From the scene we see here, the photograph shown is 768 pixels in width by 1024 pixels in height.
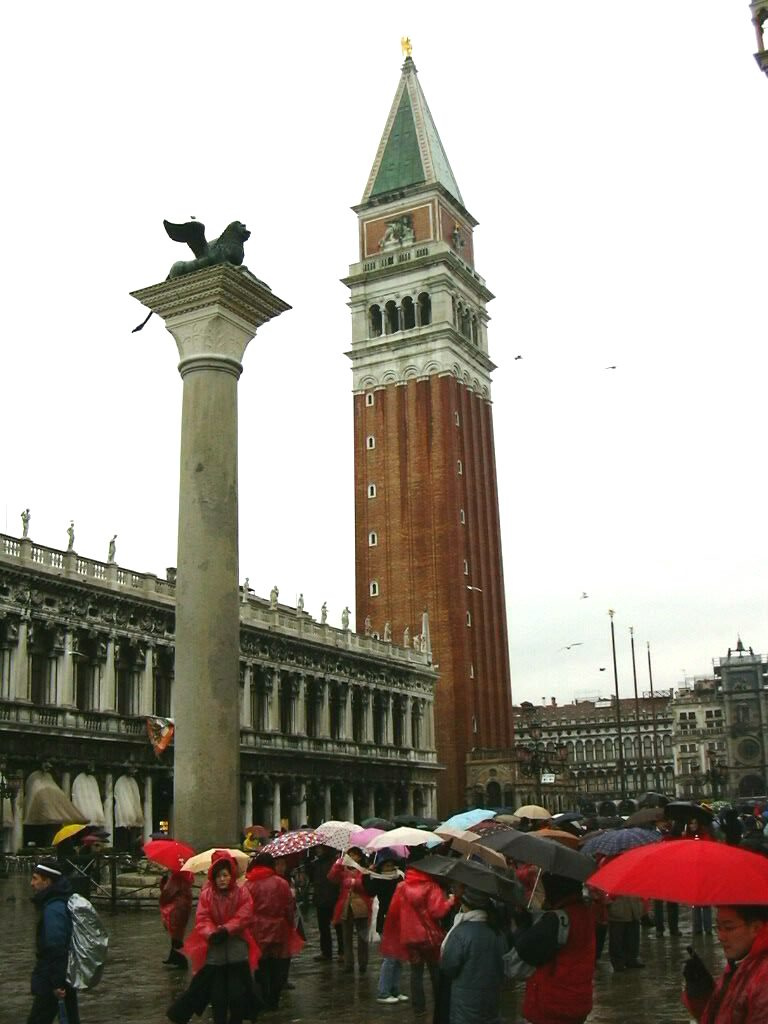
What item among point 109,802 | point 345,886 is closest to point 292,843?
point 345,886

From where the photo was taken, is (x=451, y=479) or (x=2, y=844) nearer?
(x=2, y=844)

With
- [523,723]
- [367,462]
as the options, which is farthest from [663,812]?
[523,723]

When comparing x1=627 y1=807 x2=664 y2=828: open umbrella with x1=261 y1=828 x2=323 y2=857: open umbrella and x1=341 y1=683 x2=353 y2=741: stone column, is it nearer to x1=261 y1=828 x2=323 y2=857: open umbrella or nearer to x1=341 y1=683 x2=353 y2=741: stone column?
x1=261 y1=828 x2=323 y2=857: open umbrella

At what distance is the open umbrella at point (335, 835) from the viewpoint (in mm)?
13898

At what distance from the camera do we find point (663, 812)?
52.0 feet

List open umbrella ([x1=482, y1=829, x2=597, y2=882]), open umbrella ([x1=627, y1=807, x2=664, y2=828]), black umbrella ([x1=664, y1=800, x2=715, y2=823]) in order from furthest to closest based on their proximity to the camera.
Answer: open umbrella ([x1=627, y1=807, x2=664, y2=828])
black umbrella ([x1=664, y1=800, x2=715, y2=823])
open umbrella ([x1=482, y1=829, x2=597, y2=882])

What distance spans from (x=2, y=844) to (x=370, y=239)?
53.8m

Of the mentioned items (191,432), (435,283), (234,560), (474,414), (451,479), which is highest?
(435,283)

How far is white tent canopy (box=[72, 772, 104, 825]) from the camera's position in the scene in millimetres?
38125

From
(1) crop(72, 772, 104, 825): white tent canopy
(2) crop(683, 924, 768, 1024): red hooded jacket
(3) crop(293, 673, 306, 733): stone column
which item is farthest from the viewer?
(3) crop(293, 673, 306, 733): stone column

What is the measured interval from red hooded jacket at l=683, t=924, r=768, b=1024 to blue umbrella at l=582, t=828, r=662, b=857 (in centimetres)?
786

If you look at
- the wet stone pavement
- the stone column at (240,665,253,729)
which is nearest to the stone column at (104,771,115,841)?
the stone column at (240,665,253,729)

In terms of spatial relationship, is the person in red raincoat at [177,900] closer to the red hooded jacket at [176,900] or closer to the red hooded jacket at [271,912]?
the red hooded jacket at [176,900]

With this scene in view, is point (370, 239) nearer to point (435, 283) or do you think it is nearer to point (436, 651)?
point (435, 283)
